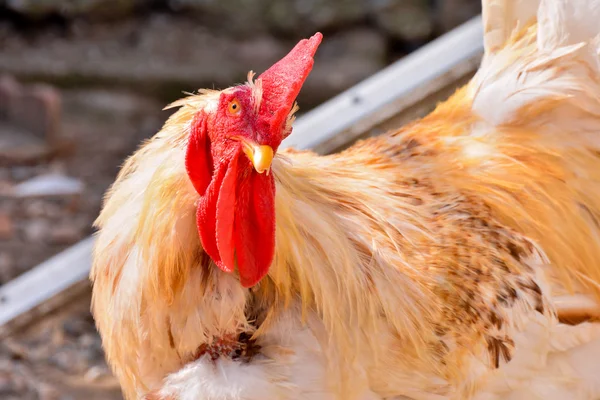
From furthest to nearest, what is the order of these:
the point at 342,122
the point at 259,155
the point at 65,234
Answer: the point at 65,234, the point at 342,122, the point at 259,155

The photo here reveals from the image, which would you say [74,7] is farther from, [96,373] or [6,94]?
[96,373]

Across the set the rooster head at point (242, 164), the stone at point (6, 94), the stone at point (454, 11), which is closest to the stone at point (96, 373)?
the rooster head at point (242, 164)

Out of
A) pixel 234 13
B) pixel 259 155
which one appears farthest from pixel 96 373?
pixel 234 13

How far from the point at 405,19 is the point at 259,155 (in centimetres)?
602

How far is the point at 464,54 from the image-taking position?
3.82 m

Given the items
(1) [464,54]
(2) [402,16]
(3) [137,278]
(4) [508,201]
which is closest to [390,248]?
(4) [508,201]

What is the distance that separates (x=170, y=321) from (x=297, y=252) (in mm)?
383

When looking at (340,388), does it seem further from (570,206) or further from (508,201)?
(570,206)

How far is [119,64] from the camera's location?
748 cm

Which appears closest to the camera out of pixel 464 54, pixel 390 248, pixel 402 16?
pixel 390 248

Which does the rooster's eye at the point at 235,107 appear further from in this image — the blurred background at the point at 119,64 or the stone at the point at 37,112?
the stone at the point at 37,112

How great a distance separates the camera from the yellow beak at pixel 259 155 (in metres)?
1.87

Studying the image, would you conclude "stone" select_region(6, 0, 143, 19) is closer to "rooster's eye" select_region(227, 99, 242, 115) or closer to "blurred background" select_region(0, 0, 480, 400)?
"blurred background" select_region(0, 0, 480, 400)

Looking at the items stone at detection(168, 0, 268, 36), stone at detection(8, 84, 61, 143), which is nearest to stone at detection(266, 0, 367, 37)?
stone at detection(168, 0, 268, 36)
